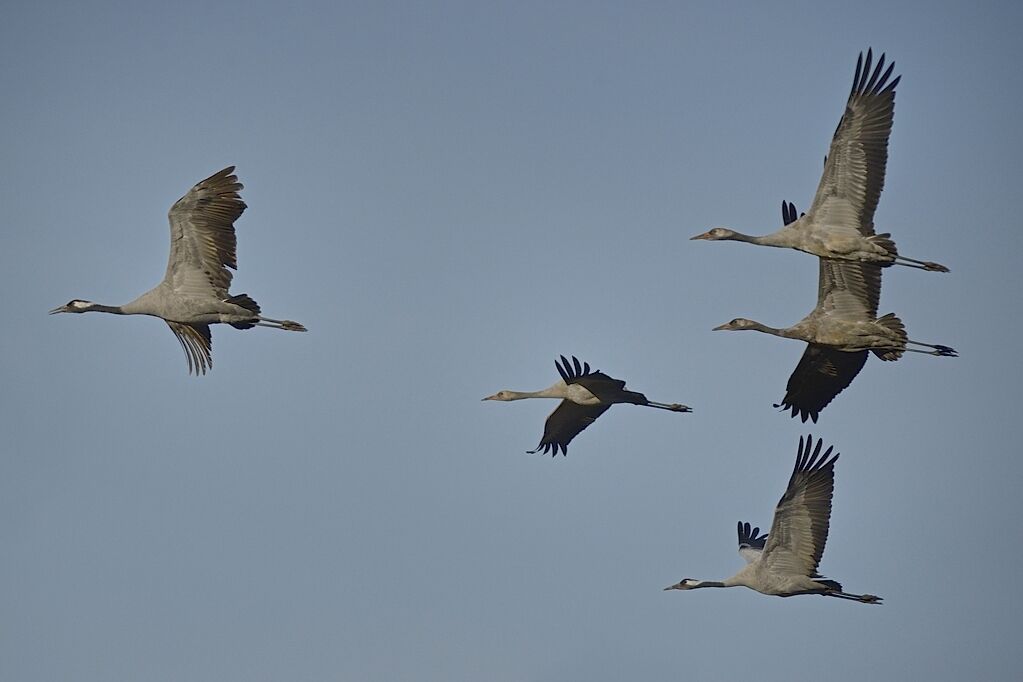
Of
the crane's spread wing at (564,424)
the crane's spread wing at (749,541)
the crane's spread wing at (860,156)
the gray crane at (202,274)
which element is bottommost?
the crane's spread wing at (749,541)

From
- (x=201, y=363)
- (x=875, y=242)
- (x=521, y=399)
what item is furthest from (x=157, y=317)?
(x=875, y=242)

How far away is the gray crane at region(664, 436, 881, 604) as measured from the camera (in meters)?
25.0

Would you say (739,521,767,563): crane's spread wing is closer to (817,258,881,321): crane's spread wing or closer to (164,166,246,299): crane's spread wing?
(817,258,881,321): crane's spread wing

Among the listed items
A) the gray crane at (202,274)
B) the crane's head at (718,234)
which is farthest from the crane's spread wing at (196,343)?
the crane's head at (718,234)

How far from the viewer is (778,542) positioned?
25.2 metres

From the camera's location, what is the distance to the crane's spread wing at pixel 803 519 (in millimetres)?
25016

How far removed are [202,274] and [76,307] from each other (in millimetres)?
2928

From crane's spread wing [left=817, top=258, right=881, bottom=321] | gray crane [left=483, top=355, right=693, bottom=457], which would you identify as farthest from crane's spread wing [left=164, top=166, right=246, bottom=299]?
crane's spread wing [left=817, top=258, right=881, bottom=321]

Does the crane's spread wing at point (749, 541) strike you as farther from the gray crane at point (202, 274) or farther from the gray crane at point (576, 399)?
the gray crane at point (202, 274)

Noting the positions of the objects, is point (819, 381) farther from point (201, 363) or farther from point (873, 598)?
point (201, 363)

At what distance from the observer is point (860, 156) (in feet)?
78.1

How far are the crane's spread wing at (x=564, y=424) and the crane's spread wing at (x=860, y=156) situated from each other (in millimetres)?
5920

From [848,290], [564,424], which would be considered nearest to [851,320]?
[848,290]

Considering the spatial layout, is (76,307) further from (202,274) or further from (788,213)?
(788,213)
